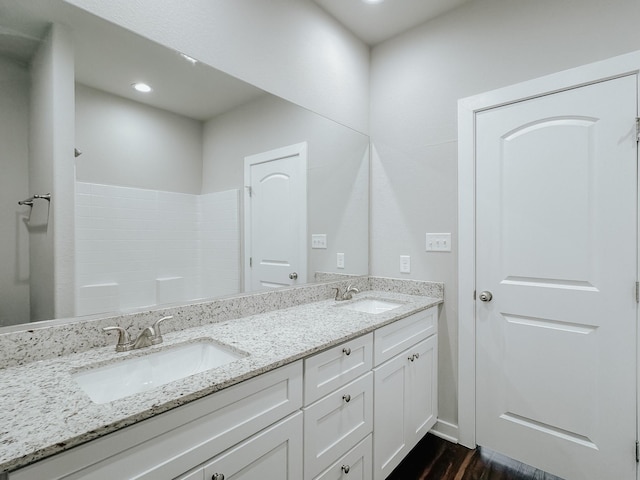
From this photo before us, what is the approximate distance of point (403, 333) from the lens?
1713mm

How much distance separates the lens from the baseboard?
2.03m

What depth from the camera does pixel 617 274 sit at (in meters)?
1.54

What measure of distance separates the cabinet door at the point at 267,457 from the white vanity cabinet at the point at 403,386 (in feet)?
1.69

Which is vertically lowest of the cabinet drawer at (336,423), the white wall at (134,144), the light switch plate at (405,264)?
the cabinet drawer at (336,423)

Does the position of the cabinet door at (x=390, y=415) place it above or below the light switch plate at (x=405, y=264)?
below

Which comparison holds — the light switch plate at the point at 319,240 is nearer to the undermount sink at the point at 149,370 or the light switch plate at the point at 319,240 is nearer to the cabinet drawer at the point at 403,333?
the cabinet drawer at the point at 403,333

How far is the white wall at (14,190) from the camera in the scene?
974 millimetres

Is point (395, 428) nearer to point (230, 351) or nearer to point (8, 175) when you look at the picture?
point (230, 351)

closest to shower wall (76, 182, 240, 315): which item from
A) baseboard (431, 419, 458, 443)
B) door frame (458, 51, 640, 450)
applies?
door frame (458, 51, 640, 450)

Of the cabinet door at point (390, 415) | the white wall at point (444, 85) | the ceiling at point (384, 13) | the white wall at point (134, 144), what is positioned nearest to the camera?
the white wall at point (134, 144)

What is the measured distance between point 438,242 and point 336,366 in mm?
1173

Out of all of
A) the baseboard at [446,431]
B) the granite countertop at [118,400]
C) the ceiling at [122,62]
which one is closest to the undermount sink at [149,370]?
the granite countertop at [118,400]

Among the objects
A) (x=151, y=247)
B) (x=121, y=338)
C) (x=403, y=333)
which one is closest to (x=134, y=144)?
(x=151, y=247)

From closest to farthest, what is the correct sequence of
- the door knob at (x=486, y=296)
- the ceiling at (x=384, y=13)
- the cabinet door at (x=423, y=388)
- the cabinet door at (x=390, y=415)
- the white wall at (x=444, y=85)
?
the cabinet door at (x=390, y=415), the white wall at (x=444, y=85), the cabinet door at (x=423, y=388), the door knob at (x=486, y=296), the ceiling at (x=384, y=13)
